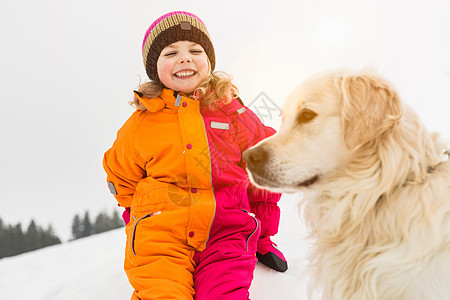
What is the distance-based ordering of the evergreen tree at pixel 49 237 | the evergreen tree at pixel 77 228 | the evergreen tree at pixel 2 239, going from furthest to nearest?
1. the evergreen tree at pixel 77 228
2. the evergreen tree at pixel 49 237
3. the evergreen tree at pixel 2 239

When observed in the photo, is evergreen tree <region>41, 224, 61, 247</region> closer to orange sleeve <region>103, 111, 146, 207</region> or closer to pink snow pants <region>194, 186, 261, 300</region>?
orange sleeve <region>103, 111, 146, 207</region>

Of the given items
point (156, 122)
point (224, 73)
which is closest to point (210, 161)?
point (156, 122)

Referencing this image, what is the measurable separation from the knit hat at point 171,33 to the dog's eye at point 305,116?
119cm

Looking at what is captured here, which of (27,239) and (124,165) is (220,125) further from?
(27,239)

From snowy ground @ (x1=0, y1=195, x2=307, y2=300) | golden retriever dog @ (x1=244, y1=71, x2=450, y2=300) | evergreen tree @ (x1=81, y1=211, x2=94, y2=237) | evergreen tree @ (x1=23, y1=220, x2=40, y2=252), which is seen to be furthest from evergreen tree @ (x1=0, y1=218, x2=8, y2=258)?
golden retriever dog @ (x1=244, y1=71, x2=450, y2=300)

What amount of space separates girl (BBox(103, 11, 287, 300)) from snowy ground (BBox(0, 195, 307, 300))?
185 mm

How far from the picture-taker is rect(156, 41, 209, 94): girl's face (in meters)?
2.08

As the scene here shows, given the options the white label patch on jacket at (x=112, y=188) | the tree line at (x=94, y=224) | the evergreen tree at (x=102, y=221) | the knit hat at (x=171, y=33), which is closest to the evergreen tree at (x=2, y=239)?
Result: the tree line at (x=94, y=224)

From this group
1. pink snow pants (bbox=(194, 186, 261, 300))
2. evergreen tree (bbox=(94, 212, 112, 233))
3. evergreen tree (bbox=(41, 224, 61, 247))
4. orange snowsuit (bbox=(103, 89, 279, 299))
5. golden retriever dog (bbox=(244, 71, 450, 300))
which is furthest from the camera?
evergreen tree (bbox=(94, 212, 112, 233))

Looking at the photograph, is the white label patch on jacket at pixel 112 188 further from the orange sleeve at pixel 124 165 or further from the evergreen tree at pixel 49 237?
the evergreen tree at pixel 49 237

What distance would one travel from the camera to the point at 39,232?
668cm

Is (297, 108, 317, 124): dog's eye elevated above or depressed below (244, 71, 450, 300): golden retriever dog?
above

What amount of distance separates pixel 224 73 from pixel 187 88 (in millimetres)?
320

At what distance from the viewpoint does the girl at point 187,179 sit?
5.58ft
